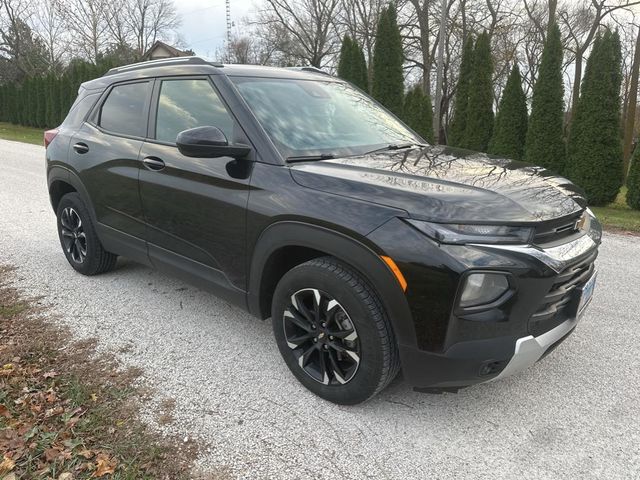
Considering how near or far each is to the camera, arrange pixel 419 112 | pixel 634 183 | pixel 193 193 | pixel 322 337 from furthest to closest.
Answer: pixel 419 112
pixel 634 183
pixel 193 193
pixel 322 337

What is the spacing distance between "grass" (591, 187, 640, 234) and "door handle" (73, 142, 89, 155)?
716cm

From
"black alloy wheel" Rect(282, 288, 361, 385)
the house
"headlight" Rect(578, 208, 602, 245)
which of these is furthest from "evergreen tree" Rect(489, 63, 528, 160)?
the house

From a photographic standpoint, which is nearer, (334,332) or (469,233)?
(469,233)

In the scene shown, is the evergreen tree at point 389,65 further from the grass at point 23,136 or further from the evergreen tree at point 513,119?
the grass at point 23,136

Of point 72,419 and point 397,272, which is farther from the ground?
point 397,272

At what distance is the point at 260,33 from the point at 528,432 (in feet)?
147

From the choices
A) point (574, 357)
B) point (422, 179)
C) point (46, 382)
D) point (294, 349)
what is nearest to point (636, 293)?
point (574, 357)

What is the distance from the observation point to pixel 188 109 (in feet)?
11.3

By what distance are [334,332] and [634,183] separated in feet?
31.3

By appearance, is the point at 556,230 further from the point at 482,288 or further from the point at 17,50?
the point at 17,50

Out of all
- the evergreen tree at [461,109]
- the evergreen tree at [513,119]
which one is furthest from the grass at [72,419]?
the evergreen tree at [461,109]

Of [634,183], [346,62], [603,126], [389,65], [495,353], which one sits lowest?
[495,353]

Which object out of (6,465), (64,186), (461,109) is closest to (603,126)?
(461,109)

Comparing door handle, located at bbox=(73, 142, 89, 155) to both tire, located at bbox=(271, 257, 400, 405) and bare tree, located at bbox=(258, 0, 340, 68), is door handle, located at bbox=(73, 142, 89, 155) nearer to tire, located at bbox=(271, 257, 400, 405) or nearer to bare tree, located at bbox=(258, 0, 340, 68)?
tire, located at bbox=(271, 257, 400, 405)
